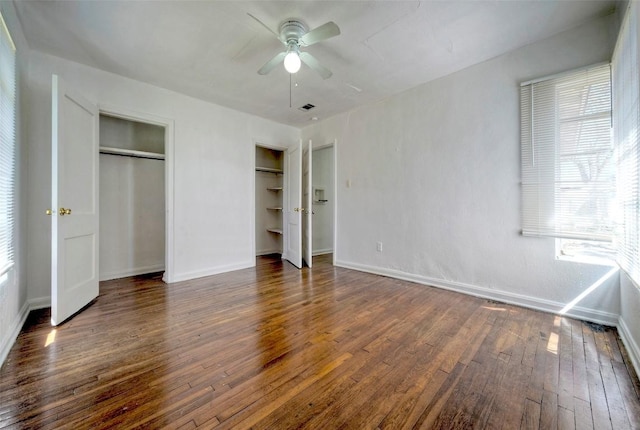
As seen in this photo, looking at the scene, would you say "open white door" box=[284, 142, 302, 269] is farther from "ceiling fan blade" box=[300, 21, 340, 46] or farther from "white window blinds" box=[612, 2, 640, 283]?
"white window blinds" box=[612, 2, 640, 283]

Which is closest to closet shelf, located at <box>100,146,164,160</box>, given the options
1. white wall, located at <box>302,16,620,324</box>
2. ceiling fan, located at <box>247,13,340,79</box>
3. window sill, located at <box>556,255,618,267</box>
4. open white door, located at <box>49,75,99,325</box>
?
open white door, located at <box>49,75,99,325</box>

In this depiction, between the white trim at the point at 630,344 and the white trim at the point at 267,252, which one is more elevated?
the white trim at the point at 267,252

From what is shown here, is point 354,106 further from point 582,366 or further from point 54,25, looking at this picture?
point 582,366

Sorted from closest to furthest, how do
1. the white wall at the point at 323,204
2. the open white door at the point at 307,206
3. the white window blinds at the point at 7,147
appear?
the white window blinds at the point at 7,147, the open white door at the point at 307,206, the white wall at the point at 323,204

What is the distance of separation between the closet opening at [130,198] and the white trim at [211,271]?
842 mm

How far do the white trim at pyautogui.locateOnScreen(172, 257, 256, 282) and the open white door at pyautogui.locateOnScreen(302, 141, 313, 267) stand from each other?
95 cm

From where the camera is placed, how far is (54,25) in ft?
7.35

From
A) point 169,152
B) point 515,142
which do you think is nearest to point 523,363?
point 515,142

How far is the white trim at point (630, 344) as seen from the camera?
5.31 feet

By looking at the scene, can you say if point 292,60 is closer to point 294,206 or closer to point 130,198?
point 294,206

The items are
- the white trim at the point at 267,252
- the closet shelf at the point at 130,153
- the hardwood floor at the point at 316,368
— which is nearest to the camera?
the hardwood floor at the point at 316,368

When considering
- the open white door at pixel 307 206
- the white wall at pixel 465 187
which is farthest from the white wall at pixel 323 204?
the white wall at pixel 465 187

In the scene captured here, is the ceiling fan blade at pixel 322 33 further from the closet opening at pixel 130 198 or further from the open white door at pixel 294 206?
the closet opening at pixel 130 198

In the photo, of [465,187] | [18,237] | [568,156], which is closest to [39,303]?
[18,237]
